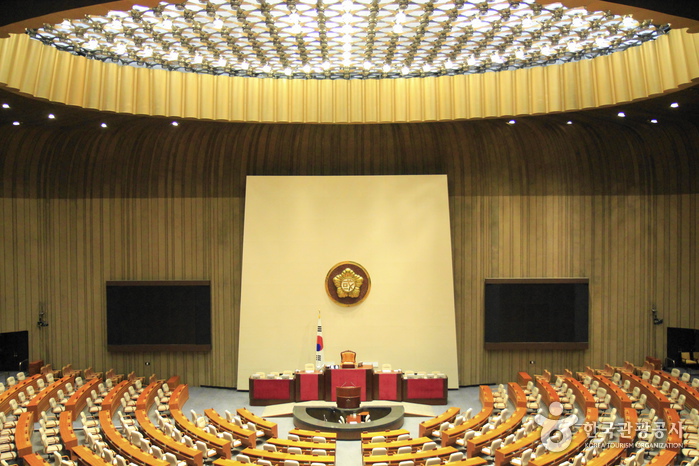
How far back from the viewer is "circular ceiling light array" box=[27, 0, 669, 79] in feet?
40.8

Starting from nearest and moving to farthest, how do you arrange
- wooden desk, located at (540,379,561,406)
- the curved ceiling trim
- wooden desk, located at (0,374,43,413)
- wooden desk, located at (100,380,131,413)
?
the curved ceiling trim
wooden desk, located at (0,374,43,413)
wooden desk, located at (100,380,131,413)
wooden desk, located at (540,379,561,406)

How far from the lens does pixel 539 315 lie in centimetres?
1916

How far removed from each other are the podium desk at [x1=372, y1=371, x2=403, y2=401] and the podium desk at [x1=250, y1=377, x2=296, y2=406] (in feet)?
7.56

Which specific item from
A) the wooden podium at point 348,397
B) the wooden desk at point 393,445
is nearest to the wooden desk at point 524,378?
the wooden podium at point 348,397

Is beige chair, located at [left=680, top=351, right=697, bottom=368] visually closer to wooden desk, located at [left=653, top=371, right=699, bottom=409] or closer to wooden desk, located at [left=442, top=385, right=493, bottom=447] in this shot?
wooden desk, located at [left=653, top=371, right=699, bottom=409]

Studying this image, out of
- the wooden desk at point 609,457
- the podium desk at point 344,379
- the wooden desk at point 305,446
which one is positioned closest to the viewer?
the wooden desk at point 609,457

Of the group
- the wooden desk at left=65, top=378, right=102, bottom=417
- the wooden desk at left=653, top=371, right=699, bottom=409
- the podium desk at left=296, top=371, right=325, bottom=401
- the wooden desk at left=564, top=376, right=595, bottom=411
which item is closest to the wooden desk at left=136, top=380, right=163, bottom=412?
the wooden desk at left=65, top=378, right=102, bottom=417

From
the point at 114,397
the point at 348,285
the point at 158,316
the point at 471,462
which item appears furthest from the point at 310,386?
the point at 471,462

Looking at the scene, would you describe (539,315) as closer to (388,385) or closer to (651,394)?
Answer: (651,394)

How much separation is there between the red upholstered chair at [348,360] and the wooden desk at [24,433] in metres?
7.68

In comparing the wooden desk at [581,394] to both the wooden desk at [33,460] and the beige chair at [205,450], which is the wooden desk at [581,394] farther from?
the wooden desk at [33,460]

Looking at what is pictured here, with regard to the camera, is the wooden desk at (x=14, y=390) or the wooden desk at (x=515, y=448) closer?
the wooden desk at (x=515, y=448)

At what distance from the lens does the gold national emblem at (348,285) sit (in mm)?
18656

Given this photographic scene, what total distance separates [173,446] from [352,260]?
815cm
